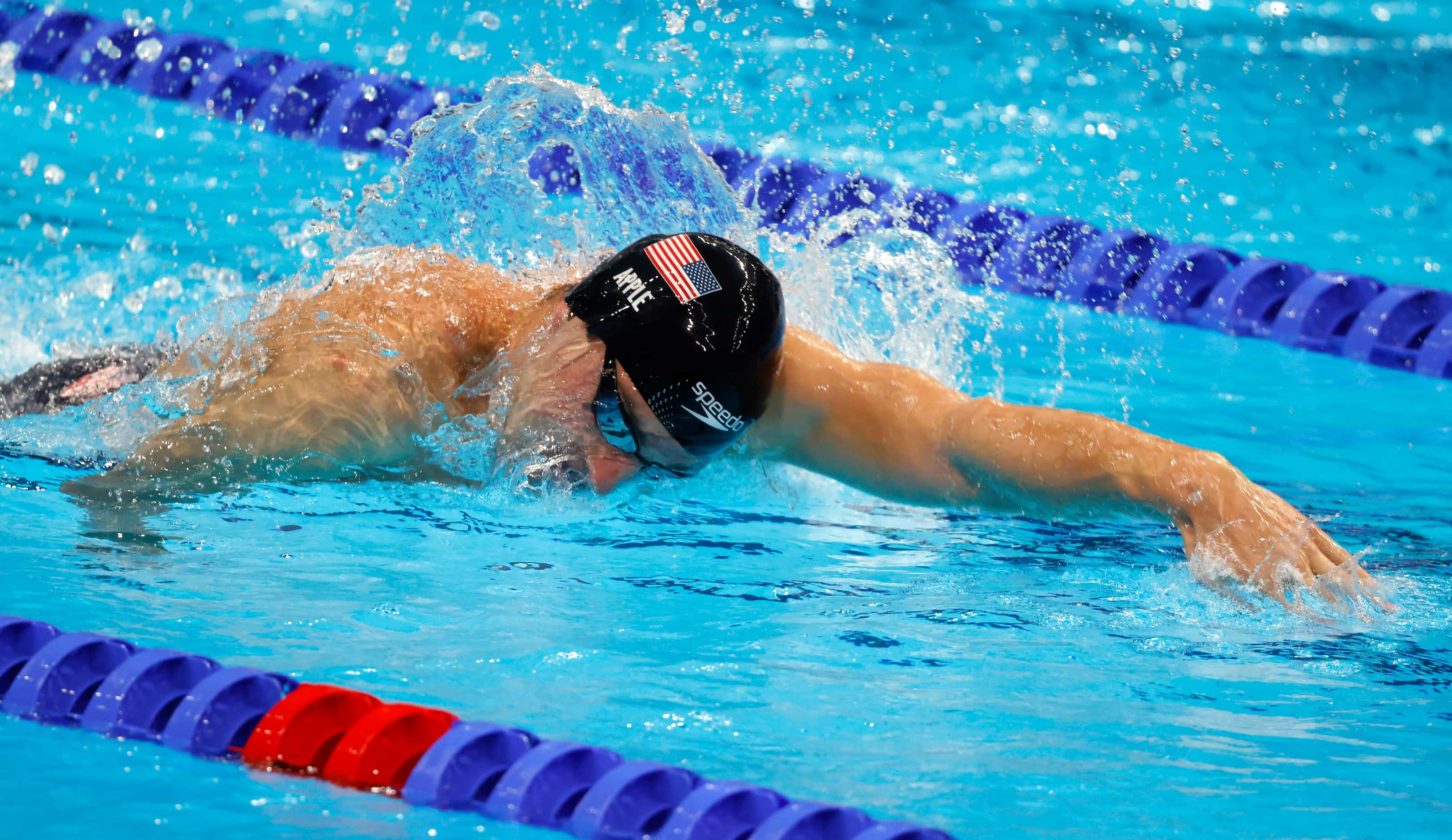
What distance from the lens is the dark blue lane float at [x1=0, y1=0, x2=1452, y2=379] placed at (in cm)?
513

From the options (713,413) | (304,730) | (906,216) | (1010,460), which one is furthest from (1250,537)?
(906,216)

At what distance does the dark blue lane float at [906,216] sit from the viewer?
5133 millimetres

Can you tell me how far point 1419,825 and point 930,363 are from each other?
7.09 feet

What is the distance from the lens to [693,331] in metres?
2.50

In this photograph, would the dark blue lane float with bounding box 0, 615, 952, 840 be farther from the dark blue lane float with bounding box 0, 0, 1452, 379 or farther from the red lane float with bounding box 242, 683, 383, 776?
the dark blue lane float with bounding box 0, 0, 1452, 379

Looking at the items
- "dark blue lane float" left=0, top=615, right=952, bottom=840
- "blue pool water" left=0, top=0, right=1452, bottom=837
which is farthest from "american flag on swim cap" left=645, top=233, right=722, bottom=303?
"dark blue lane float" left=0, top=615, right=952, bottom=840

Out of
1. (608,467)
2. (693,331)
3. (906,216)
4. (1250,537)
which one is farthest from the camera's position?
(906,216)

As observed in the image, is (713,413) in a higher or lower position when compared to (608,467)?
higher

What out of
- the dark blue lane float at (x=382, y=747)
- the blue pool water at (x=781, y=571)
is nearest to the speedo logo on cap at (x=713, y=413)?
the blue pool water at (x=781, y=571)

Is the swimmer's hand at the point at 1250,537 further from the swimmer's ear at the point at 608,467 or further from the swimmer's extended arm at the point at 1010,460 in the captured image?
the swimmer's ear at the point at 608,467

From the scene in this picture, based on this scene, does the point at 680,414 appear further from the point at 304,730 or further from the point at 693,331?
the point at 304,730

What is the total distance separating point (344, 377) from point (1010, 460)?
1.21 meters

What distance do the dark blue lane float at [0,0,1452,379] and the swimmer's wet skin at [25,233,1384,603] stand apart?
1.87 m

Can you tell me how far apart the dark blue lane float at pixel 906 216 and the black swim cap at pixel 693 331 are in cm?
206
